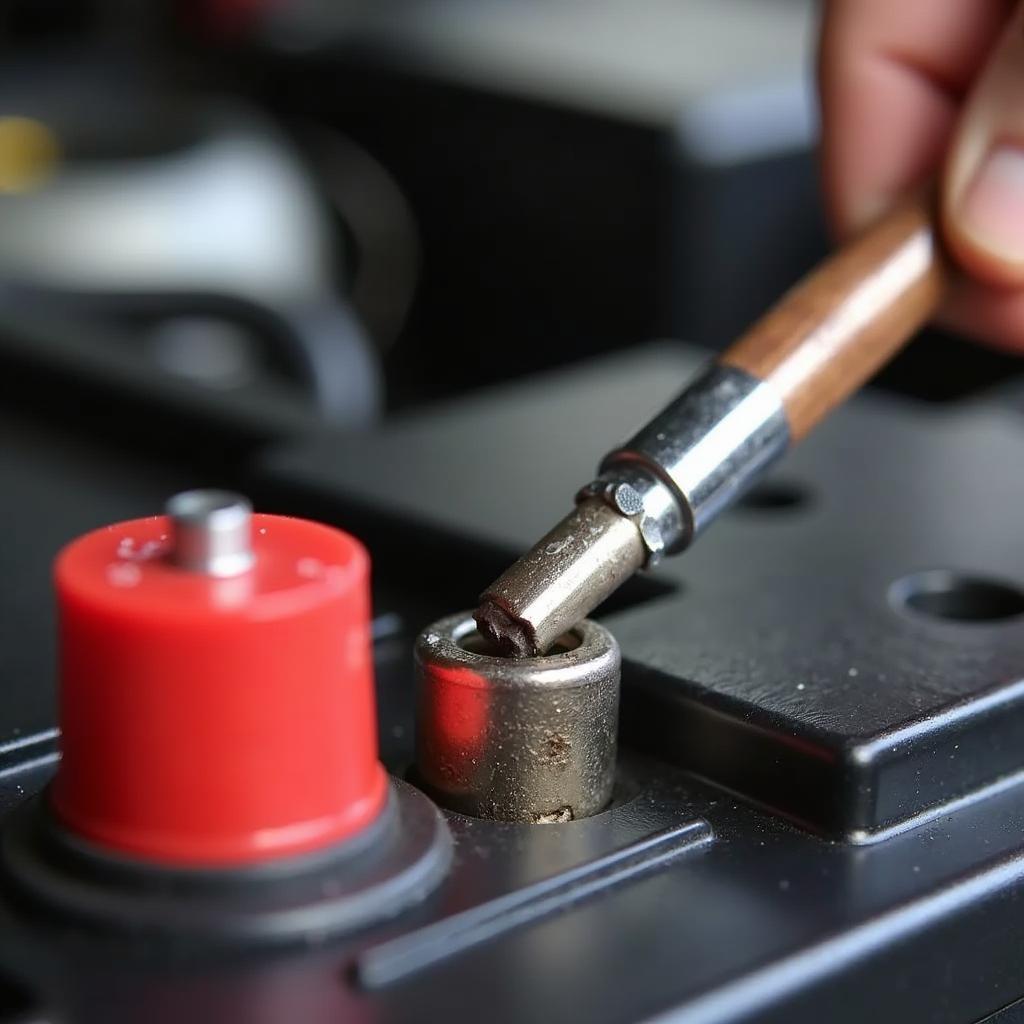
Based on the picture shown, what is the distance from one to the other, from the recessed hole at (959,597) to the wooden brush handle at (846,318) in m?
0.05

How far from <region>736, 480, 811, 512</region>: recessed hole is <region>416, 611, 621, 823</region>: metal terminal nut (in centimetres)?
18

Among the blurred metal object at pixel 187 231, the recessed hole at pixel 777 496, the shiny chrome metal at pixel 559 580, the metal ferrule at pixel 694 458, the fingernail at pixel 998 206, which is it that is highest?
the fingernail at pixel 998 206

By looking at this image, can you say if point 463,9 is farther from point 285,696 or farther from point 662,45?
point 285,696

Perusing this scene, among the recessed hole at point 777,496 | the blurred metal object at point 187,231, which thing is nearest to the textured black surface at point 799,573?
the recessed hole at point 777,496

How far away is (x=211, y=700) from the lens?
0.29m

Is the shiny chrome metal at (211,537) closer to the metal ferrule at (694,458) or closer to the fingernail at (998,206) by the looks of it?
the metal ferrule at (694,458)

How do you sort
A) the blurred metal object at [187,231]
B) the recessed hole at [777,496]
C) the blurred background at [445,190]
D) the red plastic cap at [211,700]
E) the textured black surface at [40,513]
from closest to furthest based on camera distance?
the red plastic cap at [211,700] → the textured black surface at [40,513] → the recessed hole at [777,496] → the blurred metal object at [187,231] → the blurred background at [445,190]

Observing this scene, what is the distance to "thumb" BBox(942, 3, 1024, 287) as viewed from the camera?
47 centimetres

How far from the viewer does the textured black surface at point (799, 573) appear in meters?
0.36

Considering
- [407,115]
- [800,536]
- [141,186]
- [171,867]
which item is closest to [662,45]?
[407,115]

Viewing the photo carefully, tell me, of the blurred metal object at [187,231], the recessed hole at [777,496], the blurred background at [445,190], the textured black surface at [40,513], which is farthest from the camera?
the blurred background at [445,190]

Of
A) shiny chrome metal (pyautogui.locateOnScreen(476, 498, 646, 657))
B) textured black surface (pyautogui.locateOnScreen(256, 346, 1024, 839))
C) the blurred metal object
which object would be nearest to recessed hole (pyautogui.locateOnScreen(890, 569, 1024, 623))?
textured black surface (pyautogui.locateOnScreen(256, 346, 1024, 839))

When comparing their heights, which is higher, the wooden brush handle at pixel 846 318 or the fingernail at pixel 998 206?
the fingernail at pixel 998 206

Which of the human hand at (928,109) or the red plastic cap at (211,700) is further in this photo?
the human hand at (928,109)
